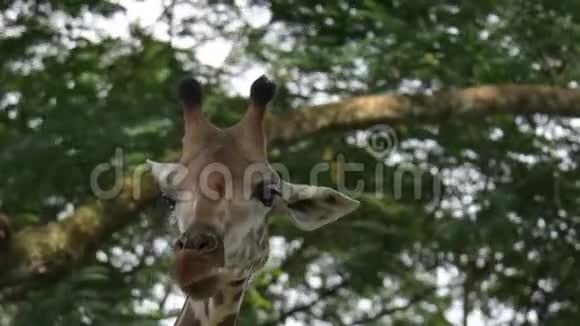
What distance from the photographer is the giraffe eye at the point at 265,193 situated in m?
3.02

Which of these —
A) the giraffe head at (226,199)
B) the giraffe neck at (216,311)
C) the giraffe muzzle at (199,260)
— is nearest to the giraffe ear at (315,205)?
the giraffe head at (226,199)

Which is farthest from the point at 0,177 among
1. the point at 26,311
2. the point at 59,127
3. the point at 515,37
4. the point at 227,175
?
the point at 515,37

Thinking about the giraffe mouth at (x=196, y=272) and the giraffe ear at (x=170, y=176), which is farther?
the giraffe ear at (x=170, y=176)

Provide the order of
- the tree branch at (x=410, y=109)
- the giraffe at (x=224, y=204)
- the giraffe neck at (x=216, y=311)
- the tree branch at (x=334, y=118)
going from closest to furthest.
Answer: the giraffe at (x=224, y=204) → the giraffe neck at (x=216, y=311) → the tree branch at (x=334, y=118) → the tree branch at (x=410, y=109)

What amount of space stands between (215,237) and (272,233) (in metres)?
3.53

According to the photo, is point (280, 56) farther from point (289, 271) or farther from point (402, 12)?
point (289, 271)

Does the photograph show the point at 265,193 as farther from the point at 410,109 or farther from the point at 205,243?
the point at 410,109

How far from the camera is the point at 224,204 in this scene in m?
2.82

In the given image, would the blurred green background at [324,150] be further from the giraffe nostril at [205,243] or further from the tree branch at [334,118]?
the giraffe nostril at [205,243]

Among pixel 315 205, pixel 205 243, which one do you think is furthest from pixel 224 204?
pixel 315 205

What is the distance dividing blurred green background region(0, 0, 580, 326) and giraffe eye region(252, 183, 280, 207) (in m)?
1.69

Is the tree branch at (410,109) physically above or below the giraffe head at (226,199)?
above

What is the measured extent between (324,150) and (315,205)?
286cm

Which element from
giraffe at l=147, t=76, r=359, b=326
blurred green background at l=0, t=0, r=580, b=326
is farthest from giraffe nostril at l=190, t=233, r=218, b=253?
blurred green background at l=0, t=0, r=580, b=326
